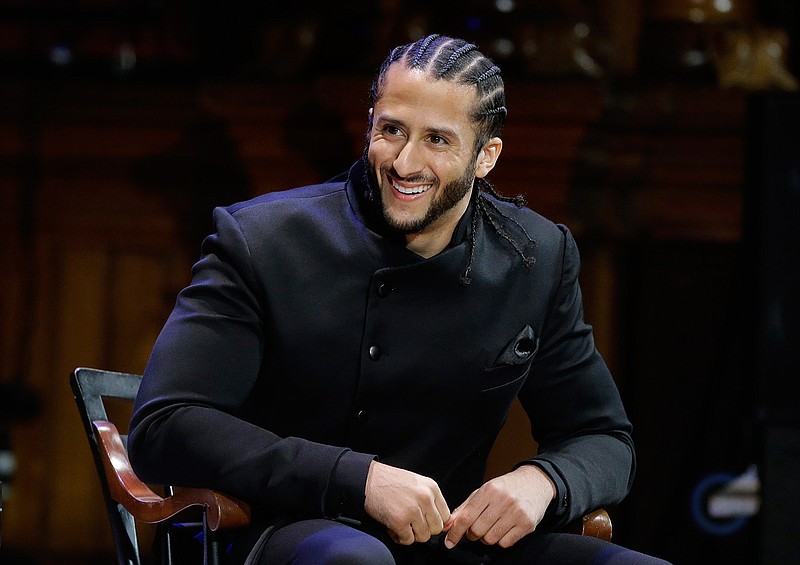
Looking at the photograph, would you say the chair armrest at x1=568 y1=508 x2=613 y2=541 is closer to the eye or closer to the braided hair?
the braided hair

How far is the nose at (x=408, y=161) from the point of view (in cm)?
195

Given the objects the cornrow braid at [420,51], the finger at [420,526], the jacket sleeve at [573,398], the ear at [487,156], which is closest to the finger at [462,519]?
the finger at [420,526]

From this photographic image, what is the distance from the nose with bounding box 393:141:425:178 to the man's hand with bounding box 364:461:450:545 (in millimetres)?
476

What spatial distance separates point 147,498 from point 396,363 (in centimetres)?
44

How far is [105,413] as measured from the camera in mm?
2195

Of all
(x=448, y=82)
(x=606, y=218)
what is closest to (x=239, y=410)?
(x=448, y=82)

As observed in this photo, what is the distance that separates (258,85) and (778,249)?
5.20 ft

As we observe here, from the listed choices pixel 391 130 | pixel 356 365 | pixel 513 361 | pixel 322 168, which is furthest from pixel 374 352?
pixel 322 168

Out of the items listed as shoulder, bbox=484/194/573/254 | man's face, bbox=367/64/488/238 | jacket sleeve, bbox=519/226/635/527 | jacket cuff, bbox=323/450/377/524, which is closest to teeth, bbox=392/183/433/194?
man's face, bbox=367/64/488/238

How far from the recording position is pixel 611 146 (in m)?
3.78

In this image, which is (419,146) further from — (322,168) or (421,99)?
(322,168)

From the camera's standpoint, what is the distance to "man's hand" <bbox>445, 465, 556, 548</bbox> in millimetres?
1848

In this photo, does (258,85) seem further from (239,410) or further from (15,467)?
(239,410)

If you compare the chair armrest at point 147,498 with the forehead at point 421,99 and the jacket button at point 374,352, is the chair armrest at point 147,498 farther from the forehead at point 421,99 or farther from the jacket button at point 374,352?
the forehead at point 421,99
